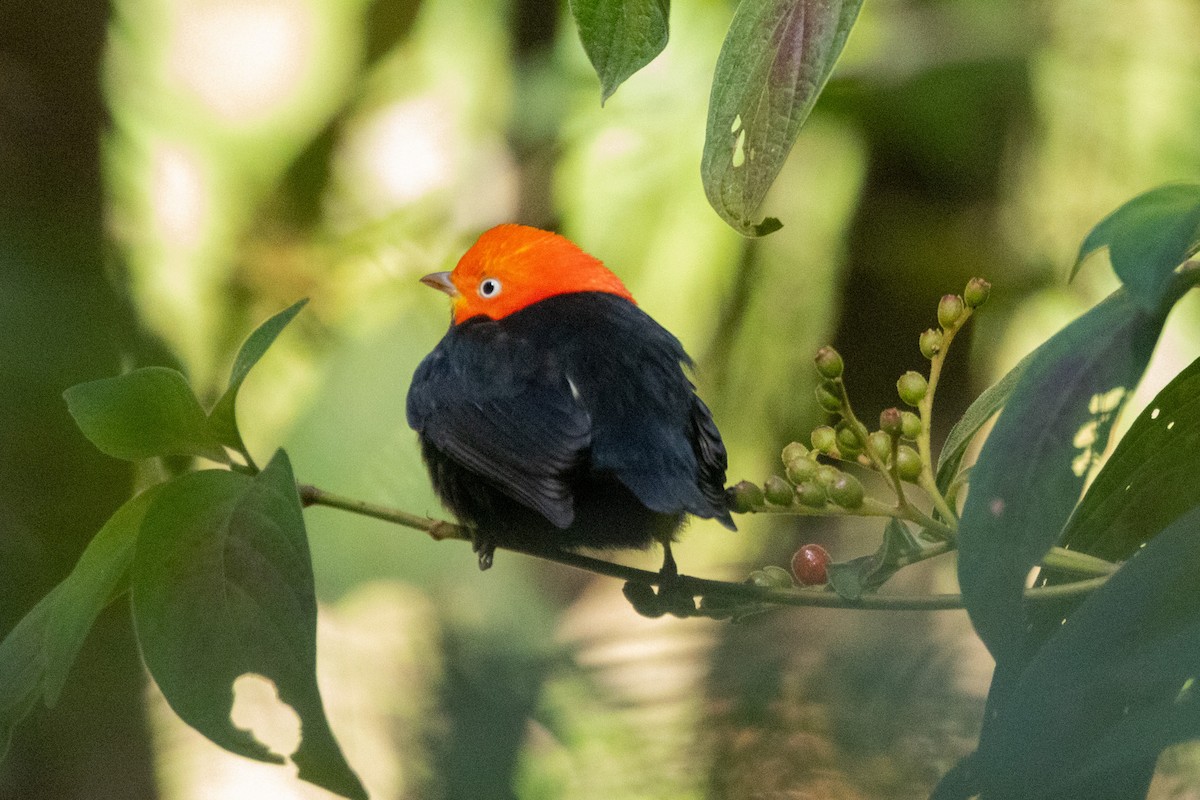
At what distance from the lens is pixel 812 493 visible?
22.6 inches

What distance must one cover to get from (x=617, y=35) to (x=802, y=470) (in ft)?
0.72

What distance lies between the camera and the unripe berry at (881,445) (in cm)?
58

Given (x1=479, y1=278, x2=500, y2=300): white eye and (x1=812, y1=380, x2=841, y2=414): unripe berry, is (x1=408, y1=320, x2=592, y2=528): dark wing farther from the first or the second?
(x1=812, y1=380, x2=841, y2=414): unripe berry

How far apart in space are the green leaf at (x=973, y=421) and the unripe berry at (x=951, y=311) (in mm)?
38

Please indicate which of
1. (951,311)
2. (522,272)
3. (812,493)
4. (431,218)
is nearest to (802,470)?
(812,493)

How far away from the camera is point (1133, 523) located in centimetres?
52

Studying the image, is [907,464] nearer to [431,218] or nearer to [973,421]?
[973,421]

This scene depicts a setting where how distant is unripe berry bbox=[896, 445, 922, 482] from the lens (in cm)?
58

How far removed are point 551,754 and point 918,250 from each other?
1.56 metres

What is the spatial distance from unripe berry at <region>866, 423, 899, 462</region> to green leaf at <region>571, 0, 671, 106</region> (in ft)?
0.69

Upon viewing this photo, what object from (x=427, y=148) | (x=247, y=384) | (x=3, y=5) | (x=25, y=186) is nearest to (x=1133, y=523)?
(x=247, y=384)

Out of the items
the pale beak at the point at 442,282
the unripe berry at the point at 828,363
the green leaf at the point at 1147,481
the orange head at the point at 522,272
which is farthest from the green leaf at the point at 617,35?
the pale beak at the point at 442,282

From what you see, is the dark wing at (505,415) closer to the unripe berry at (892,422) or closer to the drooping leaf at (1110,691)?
the unripe berry at (892,422)

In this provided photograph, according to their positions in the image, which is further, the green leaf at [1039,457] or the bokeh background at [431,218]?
the bokeh background at [431,218]
